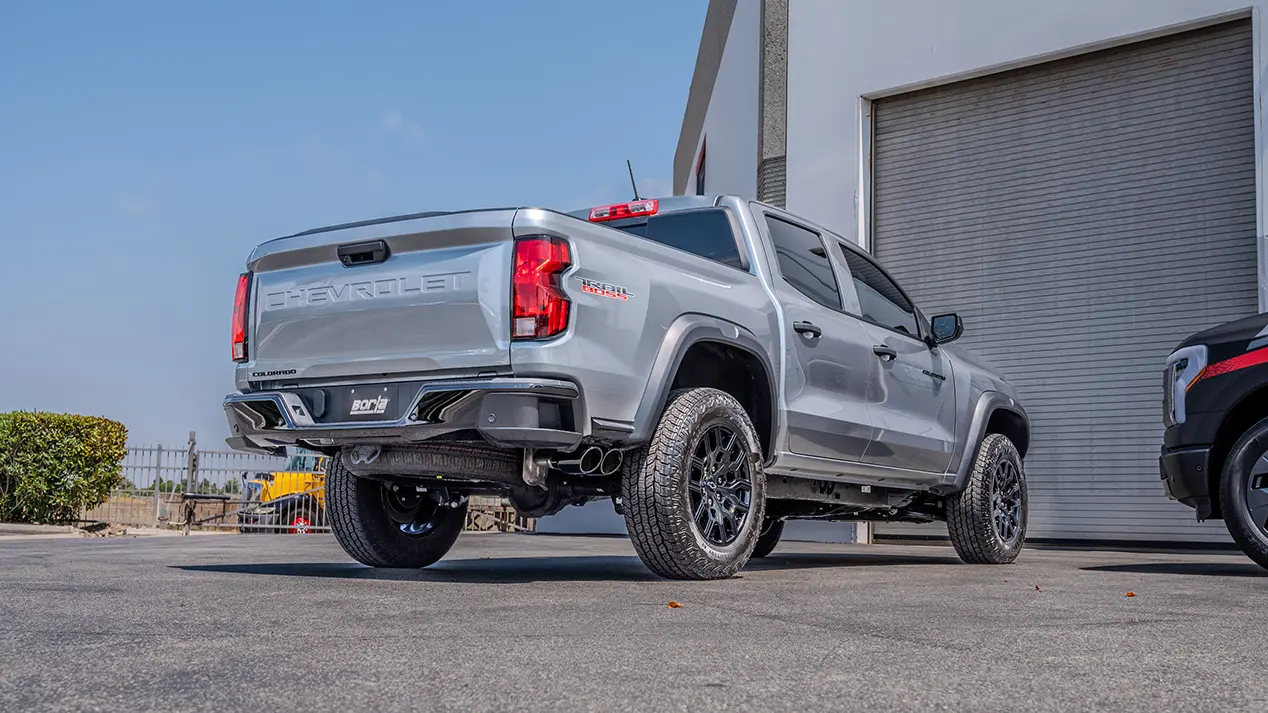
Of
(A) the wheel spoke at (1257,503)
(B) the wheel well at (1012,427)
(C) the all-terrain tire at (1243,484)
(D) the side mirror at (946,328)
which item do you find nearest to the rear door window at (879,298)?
(D) the side mirror at (946,328)

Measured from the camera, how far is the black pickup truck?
6.48m

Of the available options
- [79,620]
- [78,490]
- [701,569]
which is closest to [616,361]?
[701,569]

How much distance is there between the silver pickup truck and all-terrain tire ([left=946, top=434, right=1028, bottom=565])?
97 centimetres

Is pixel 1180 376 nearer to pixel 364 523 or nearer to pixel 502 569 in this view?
pixel 502 569

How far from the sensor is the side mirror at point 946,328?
7.48 meters

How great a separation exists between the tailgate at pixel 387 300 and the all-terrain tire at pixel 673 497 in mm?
814

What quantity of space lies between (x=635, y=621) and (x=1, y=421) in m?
14.2

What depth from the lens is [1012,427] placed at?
877cm

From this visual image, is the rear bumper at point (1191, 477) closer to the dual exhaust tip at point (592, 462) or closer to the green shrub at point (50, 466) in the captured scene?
the dual exhaust tip at point (592, 462)

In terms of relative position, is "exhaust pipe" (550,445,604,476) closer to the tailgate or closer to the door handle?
the tailgate

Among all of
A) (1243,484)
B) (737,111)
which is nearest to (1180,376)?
(1243,484)

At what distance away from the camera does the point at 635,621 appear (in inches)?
146

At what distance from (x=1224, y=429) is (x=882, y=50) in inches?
301

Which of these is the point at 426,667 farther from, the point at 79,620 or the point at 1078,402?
the point at 1078,402
